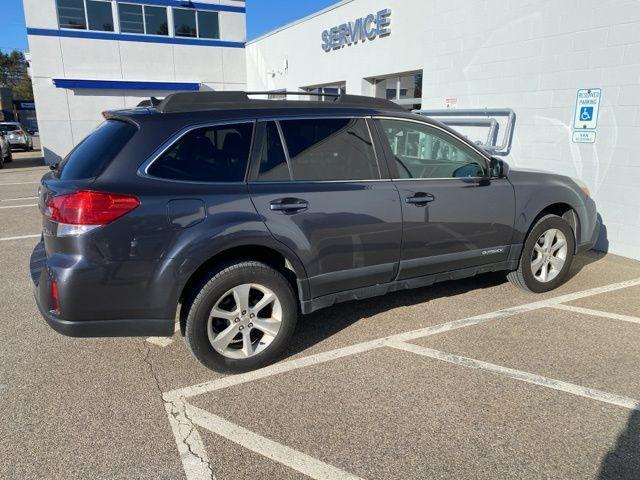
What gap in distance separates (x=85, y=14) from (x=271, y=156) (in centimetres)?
1948

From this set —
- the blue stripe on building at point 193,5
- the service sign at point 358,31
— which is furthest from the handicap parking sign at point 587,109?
the blue stripe on building at point 193,5

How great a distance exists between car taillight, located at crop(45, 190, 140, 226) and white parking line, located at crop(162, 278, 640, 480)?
1.19 meters

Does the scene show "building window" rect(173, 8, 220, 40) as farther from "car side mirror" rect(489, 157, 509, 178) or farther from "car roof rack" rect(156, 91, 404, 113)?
"car side mirror" rect(489, 157, 509, 178)

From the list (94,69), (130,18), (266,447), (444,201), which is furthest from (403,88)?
(94,69)

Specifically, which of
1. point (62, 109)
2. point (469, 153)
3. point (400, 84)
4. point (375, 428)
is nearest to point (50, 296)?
point (375, 428)

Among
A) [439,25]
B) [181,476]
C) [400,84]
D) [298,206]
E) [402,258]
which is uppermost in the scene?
[439,25]

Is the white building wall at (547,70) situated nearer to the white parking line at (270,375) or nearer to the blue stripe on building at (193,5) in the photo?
the white parking line at (270,375)

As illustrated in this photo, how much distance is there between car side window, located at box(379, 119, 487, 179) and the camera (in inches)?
156

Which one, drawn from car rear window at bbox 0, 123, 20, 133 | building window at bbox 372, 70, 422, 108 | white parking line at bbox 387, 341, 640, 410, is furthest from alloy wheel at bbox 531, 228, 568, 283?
car rear window at bbox 0, 123, 20, 133

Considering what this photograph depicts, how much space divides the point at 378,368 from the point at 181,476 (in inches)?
60.1

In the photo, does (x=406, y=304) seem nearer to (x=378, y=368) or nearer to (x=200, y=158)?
(x=378, y=368)

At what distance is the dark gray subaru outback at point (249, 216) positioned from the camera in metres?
2.91

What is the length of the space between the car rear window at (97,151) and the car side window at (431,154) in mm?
2020

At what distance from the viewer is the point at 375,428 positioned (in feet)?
9.11
